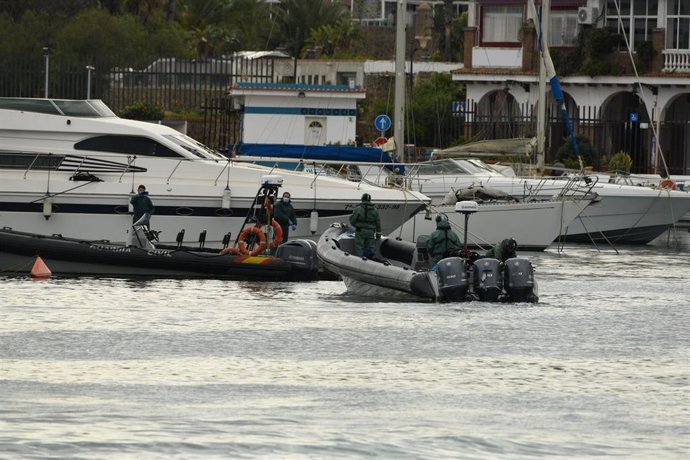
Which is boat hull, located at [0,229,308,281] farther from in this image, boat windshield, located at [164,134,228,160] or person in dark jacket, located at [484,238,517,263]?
person in dark jacket, located at [484,238,517,263]

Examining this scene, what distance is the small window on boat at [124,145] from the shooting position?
109 ft

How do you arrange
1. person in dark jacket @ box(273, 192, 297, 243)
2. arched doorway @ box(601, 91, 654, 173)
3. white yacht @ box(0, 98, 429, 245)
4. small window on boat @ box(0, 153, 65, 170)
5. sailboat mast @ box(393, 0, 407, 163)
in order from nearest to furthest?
person in dark jacket @ box(273, 192, 297, 243) < white yacht @ box(0, 98, 429, 245) < small window on boat @ box(0, 153, 65, 170) < sailboat mast @ box(393, 0, 407, 163) < arched doorway @ box(601, 91, 654, 173)

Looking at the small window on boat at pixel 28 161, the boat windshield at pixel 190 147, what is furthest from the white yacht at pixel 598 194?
the small window on boat at pixel 28 161

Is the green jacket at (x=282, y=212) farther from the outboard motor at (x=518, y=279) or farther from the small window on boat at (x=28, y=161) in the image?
the outboard motor at (x=518, y=279)

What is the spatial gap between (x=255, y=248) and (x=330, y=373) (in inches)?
388

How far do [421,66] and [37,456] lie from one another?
52.0 meters

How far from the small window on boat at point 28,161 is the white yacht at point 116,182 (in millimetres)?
20

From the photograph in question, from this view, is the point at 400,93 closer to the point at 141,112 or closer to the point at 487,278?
the point at 141,112

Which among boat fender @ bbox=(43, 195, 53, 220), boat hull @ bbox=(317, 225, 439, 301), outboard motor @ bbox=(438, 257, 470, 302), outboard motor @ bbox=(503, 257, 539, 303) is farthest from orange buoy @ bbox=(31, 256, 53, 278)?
outboard motor @ bbox=(503, 257, 539, 303)

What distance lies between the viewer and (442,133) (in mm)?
58844

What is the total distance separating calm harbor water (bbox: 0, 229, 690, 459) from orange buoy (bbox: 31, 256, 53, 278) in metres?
0.40

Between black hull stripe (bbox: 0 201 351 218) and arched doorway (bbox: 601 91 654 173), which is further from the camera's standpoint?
arched doorway (bbox: 601 91 654 173)

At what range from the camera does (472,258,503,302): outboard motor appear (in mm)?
27250

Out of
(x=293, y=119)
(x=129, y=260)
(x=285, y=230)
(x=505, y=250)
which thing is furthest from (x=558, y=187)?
(x=129, y=260)
